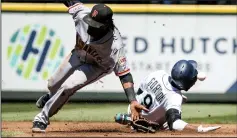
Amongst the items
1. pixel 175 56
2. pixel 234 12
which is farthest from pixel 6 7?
pixel 234 12

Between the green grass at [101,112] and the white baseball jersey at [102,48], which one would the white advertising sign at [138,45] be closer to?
the green grass at [101,112]

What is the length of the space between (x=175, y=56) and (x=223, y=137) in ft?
21.7

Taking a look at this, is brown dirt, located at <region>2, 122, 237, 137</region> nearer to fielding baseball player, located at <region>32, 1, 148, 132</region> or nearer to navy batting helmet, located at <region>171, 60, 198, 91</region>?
fielding baseball player, located at <region>32, 1, 148, 132</region>

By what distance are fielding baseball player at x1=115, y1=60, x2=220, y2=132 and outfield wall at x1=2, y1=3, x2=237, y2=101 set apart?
5.72 metres

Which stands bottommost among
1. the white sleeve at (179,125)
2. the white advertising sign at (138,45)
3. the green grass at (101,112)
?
the green grass at (101,112)

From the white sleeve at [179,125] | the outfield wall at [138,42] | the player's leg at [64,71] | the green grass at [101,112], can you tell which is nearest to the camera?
the white sleeve at [179,125]

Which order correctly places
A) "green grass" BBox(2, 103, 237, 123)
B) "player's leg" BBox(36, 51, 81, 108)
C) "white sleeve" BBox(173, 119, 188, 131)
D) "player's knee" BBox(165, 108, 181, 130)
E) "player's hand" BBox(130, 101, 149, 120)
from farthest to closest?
"green grass" BBox(2, 103, 237, 123), "player's leg" BBox(36, 51, 81, 108), "player's hand" BBox(130, 101, 149, 120), "player's knee" BBox(165, 108, 181, 130), "white sleeve" BBox(173, 119, 188, 131)

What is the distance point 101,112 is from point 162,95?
448cm

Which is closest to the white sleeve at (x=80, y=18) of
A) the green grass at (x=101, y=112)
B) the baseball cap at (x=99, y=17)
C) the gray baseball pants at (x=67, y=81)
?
the baseball cap at (x=99, y=17)

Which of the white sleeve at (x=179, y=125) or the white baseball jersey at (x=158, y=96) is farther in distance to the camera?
the white baseball jersey at (x=158, y=96)

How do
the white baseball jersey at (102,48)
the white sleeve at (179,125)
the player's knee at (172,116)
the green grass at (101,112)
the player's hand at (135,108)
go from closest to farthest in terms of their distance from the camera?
the white sleeve at (179,125) → the player's knee at (172,116) → the player's hand at (135,108) → the white baseball jersey at (102,48) → the green grass at (101,112)

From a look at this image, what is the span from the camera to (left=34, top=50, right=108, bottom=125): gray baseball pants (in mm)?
8086

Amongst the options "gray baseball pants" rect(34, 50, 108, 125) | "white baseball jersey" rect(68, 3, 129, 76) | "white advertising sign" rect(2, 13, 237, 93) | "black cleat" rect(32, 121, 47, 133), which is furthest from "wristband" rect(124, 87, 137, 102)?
"white advertising sign" rect(2, 13, 237, 93)

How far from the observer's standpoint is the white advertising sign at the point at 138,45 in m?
14.2
